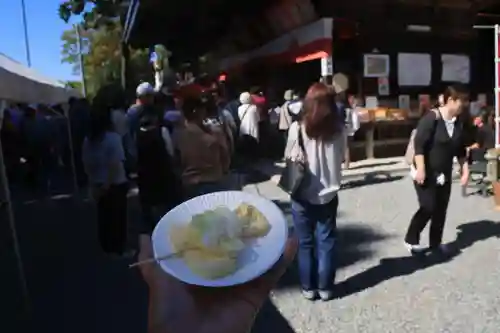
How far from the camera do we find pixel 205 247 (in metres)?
1.31

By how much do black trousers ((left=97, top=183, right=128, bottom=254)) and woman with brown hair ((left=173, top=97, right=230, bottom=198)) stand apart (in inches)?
36.8

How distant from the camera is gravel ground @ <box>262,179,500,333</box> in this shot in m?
4.00

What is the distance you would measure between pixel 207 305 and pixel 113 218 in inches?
182

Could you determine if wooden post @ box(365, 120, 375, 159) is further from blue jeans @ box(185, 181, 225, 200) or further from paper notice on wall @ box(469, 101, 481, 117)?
blue jeans @ box(185, 181, 225, 200)

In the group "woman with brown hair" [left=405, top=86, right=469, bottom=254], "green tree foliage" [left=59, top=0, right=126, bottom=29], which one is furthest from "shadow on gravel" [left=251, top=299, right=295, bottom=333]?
"green tree foliage" [left=59, top=0, right=126, bottom=29]

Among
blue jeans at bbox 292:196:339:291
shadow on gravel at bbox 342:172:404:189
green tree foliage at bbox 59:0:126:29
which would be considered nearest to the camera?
blue jeans at bbox 292:196:339:291

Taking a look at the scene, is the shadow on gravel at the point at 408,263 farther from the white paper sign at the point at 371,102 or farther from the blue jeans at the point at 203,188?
the white paper sign at the point at 371,102

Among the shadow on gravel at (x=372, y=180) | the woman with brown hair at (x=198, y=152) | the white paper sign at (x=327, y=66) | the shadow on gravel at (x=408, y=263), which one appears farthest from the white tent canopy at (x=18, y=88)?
the white paper sign at (x=327, y=66)

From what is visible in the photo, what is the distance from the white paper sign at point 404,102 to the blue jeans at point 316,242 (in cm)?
894

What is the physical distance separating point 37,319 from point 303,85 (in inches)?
415

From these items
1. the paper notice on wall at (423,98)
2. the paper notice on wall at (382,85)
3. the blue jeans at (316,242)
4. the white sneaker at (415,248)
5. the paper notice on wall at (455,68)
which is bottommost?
the white sneaker at (415,248)

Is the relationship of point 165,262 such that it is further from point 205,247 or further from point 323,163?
point 323,163

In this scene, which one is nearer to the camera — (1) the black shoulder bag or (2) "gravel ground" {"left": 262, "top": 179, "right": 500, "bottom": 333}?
(2) "gravel ground" {"left": 262, "top": 179, "right": 500, "bottom": 333}

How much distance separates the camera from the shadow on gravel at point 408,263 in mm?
4754
